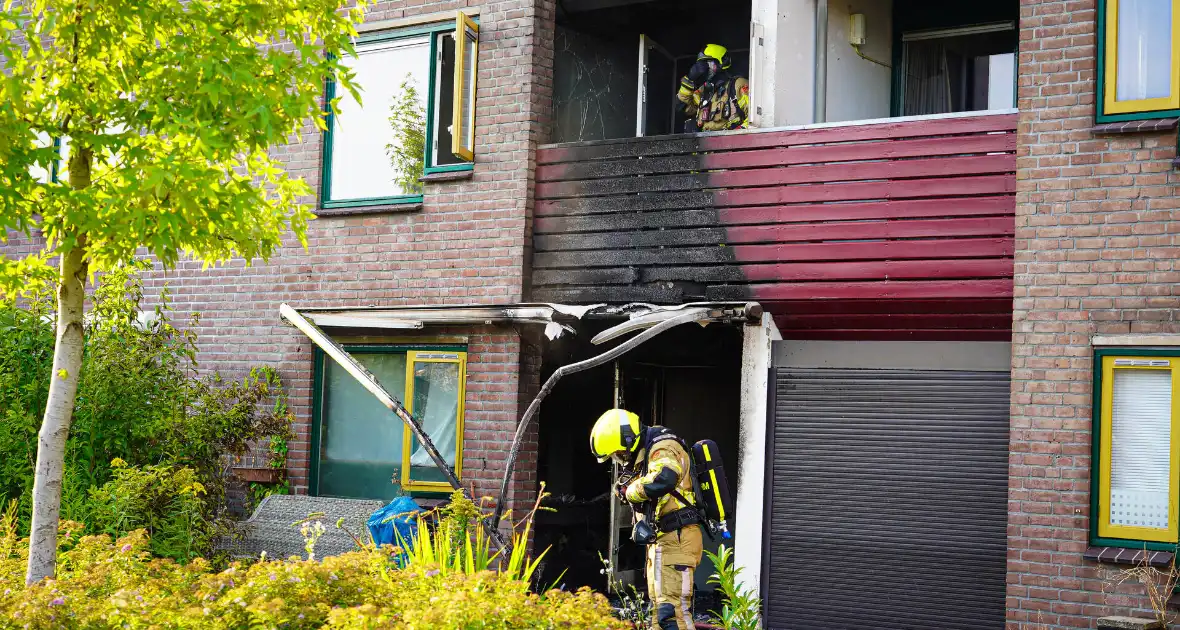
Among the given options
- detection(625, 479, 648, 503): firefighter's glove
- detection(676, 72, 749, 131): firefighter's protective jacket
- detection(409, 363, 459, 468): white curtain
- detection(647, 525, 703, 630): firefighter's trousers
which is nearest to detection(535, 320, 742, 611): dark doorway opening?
detection(409, 363, 459, 468): white curtain

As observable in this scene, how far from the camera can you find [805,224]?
32.0 feet

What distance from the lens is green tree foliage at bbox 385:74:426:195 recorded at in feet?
38.2

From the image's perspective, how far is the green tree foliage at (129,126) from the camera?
684 centimetres

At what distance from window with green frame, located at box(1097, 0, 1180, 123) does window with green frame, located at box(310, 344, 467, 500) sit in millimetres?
5730

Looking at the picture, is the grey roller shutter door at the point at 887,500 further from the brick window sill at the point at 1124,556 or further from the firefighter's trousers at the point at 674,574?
the firefighter's trousers at the point at 674,574

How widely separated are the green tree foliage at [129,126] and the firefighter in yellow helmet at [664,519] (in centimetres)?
292

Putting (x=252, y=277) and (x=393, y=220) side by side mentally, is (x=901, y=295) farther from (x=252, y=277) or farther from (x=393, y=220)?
(x=252, y=277)

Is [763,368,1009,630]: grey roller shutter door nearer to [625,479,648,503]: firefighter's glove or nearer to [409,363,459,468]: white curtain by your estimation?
[625,479,648,503]: firefighter's glove

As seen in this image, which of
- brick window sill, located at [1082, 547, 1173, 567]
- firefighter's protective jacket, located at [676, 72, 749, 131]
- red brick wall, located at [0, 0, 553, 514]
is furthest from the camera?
red brick wall, located at [0, 0, 553, 514]

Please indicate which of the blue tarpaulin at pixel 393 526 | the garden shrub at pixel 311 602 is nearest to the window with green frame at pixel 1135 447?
the garden shrub at pixel 311 602

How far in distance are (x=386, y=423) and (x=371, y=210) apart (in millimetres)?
2005

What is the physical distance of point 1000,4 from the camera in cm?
1084

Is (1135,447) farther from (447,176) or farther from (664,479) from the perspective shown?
(447,176)

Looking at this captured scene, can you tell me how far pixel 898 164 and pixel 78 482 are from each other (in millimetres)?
7371
